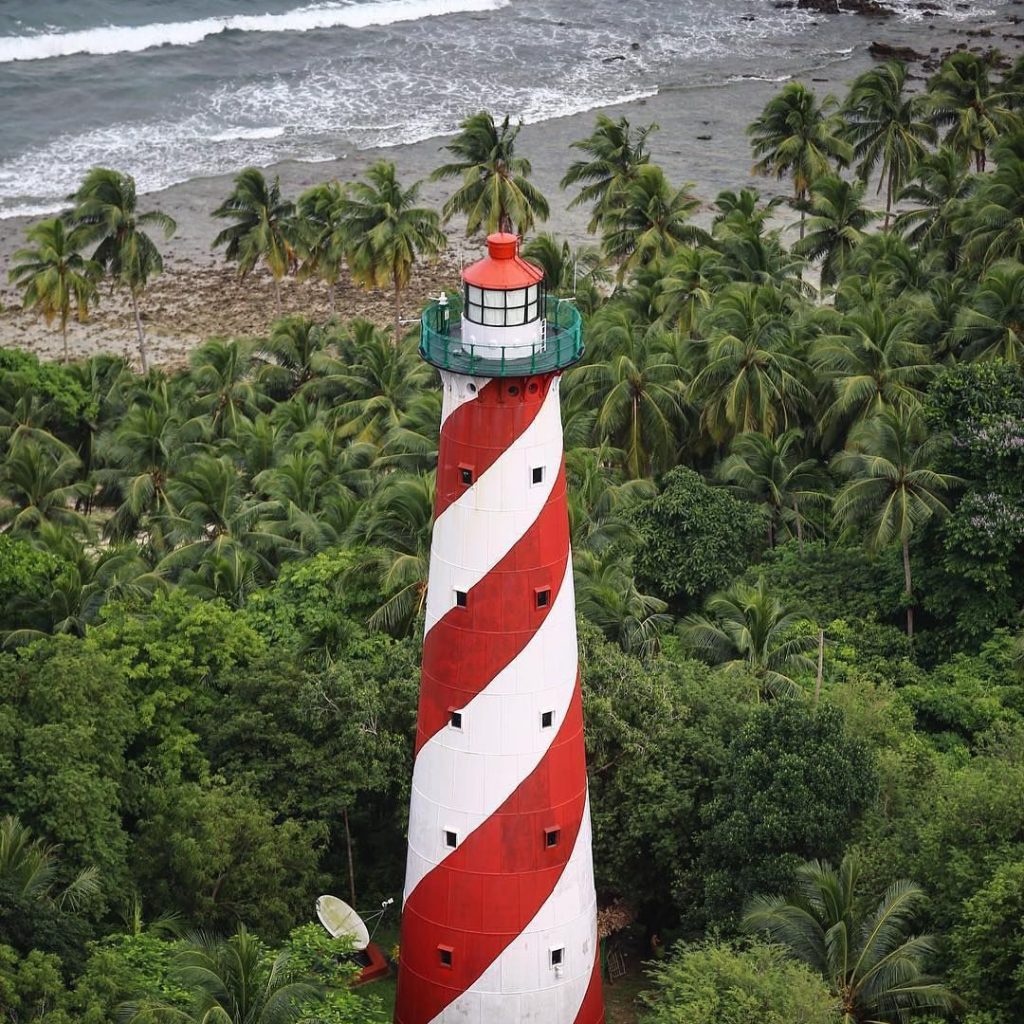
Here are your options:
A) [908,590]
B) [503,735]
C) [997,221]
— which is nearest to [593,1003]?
[503,735]

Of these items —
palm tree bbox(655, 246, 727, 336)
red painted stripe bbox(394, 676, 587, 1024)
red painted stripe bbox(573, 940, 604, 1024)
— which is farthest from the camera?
palm tree bbox(655, 246, 727, 336)

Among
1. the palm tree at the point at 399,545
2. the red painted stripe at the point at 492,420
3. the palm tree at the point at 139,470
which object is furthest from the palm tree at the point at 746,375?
the red painted stripe at the point at 492,420

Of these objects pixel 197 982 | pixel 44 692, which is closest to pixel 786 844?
pixel 197 982

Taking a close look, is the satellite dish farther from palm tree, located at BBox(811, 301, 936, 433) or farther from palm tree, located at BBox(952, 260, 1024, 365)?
palm tree, located at BBox(952, 260, 1024, 365)

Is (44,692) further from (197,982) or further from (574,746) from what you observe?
(574,746)

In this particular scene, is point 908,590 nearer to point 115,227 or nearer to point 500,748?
point 500,748

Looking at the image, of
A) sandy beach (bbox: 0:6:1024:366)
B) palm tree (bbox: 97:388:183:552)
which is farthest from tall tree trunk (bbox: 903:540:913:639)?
sandy beach (bbox: 0:6:1024:366)
